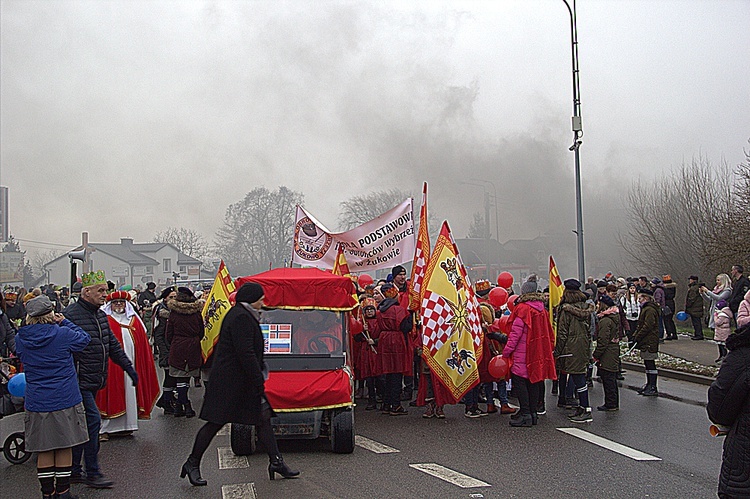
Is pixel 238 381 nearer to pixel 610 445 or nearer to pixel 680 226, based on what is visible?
pixel 610 445

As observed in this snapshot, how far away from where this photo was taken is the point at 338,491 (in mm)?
6262

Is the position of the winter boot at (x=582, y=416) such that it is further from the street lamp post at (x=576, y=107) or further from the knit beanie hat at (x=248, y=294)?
the street lamp post at (x=576, y=107)

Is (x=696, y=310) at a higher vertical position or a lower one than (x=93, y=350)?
higher

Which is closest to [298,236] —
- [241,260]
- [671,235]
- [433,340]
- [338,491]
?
[433,340]

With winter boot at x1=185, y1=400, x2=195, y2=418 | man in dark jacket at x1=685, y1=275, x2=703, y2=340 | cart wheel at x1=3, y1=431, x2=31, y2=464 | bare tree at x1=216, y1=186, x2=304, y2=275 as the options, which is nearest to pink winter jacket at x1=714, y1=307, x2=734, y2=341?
winter boot at x1=185, y1=400, x2=195, y2=418

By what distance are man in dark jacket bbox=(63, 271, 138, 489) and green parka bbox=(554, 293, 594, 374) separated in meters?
5.66

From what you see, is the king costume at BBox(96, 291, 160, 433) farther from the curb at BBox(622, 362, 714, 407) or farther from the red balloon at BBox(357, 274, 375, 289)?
the curb at BBox(622, 362, 714, 407)

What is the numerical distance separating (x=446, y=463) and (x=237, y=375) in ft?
8.02

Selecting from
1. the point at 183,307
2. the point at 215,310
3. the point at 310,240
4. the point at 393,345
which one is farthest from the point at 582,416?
the point at 310,240

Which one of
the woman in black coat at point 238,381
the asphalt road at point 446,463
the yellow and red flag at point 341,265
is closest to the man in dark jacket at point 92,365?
the asphalt road at point 446,463

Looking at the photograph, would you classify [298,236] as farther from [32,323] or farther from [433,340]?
[32,323]

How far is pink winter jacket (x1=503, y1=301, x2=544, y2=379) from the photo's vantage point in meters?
9.09

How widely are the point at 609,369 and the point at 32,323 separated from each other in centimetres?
723

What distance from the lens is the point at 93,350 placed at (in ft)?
21.9
